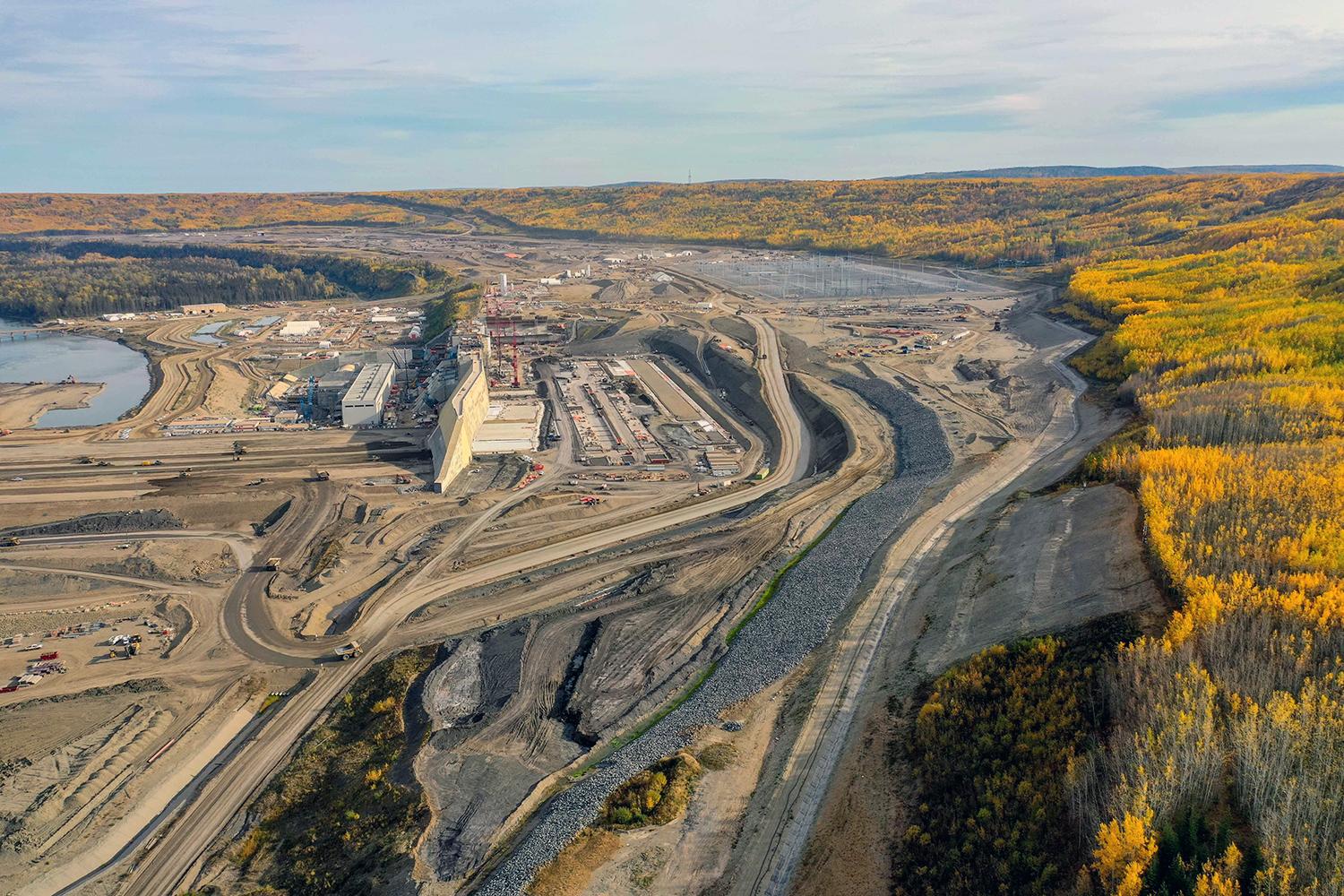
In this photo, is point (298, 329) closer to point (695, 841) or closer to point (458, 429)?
point (458, 429)

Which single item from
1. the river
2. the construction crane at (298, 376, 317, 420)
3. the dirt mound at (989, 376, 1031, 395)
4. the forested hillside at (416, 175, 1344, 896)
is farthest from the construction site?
the river

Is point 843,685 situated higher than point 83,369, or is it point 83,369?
point 83,369

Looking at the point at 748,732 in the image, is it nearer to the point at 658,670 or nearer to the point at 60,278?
the point at 658,670

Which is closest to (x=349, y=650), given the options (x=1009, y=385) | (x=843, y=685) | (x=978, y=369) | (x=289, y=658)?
(x=289, y=658)

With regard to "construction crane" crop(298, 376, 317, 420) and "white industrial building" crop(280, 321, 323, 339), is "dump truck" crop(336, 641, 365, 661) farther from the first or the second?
"white industrial building" crop(280, 321, 323, 339)

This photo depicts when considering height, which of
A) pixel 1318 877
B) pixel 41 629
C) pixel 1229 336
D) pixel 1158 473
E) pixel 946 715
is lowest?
pixel 41 629

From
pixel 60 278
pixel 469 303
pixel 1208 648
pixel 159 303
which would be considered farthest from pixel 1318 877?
pixel 60 278
